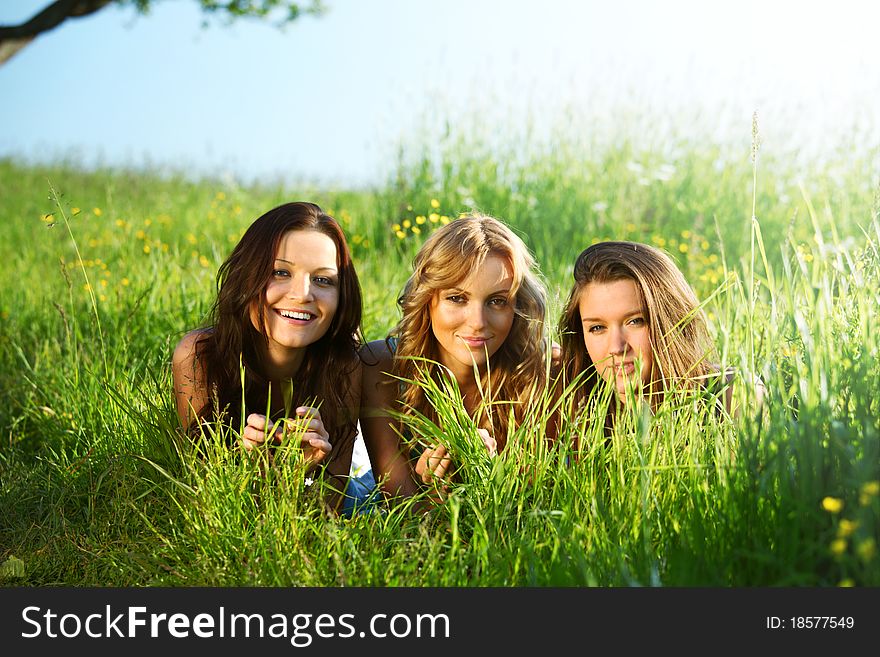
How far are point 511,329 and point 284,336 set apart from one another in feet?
2.48

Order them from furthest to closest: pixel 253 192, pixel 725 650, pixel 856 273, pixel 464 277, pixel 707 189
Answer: pixel 253 192 → pixel 707 189 → pixel 464 277 → pixel 856 273 → pixel 725 650

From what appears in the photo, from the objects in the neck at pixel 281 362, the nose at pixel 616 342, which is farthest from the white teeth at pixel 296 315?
the nose at pixel 616 342

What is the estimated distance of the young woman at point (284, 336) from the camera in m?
2.84

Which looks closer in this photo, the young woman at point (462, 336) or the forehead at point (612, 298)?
the forehead at point (612, 298)

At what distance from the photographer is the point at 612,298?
107 inches

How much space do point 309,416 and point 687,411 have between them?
0.99 m

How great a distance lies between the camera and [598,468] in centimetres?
221

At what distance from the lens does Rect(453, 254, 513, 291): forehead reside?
2836mm

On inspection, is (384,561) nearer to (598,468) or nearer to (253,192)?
(598,468)

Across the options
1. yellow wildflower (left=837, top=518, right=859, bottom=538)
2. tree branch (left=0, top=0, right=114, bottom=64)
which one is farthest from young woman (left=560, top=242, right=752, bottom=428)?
tree branch (left=0, top=0, right=114, bottom=64)

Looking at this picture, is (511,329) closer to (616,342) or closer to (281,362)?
(616,342)

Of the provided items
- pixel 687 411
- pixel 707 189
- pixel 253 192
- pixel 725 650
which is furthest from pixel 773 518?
pixel 253 192

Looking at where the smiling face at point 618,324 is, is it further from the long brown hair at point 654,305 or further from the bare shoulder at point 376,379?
the bare shoulder at point 376,379

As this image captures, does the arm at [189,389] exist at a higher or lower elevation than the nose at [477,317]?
lower
